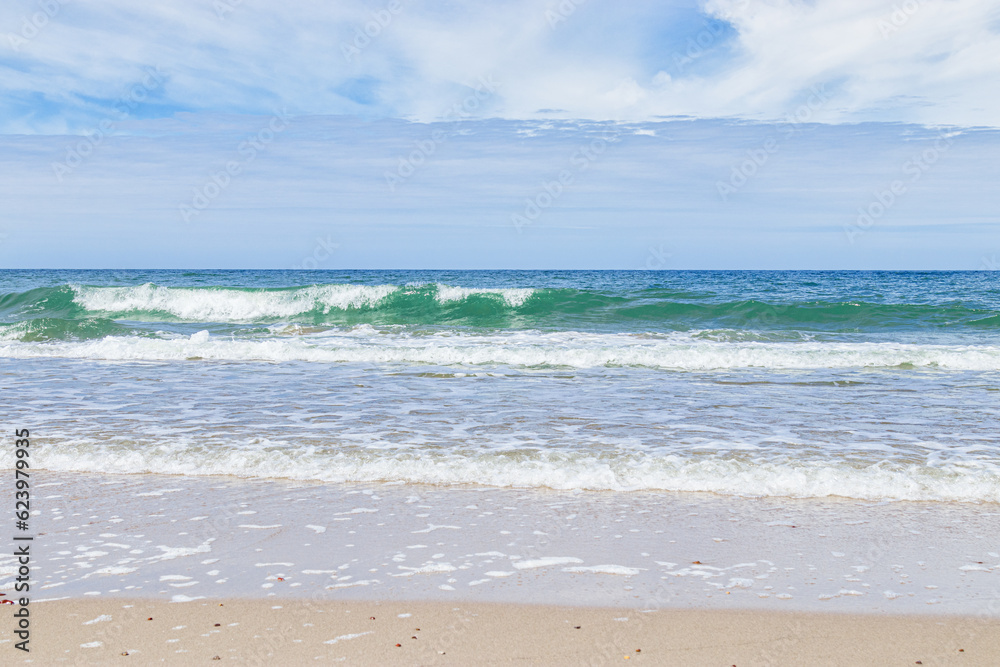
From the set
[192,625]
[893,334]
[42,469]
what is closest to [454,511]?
[192,625]

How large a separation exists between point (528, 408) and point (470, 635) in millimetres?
4772

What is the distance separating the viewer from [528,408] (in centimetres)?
753

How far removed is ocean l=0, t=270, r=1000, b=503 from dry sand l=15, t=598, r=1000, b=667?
72.6 inches

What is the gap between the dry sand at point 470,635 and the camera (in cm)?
262

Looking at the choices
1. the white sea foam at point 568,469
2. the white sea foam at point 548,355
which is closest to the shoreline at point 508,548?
the white sea foam at point 568,469

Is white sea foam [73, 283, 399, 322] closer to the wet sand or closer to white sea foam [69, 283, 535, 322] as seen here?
white sea foam [69, 283, 535, 322]

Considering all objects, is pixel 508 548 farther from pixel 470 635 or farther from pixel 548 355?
pixel 548 355

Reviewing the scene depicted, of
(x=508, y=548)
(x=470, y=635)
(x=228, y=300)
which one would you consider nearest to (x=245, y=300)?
(x=228, y=300)

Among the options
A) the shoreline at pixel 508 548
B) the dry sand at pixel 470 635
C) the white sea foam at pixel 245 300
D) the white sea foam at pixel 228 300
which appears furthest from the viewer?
the white sea foam at pixel 228 300

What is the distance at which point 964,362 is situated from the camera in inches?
453

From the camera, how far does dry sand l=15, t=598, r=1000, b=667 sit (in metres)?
2.62

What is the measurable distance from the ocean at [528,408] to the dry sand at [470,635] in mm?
1843

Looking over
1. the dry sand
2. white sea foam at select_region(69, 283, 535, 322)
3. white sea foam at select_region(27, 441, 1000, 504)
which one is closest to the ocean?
white sea foam at select_region(27, 441, 1000, 504)

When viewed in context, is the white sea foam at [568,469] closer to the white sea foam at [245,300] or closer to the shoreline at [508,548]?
the shoreline at [508,548]
